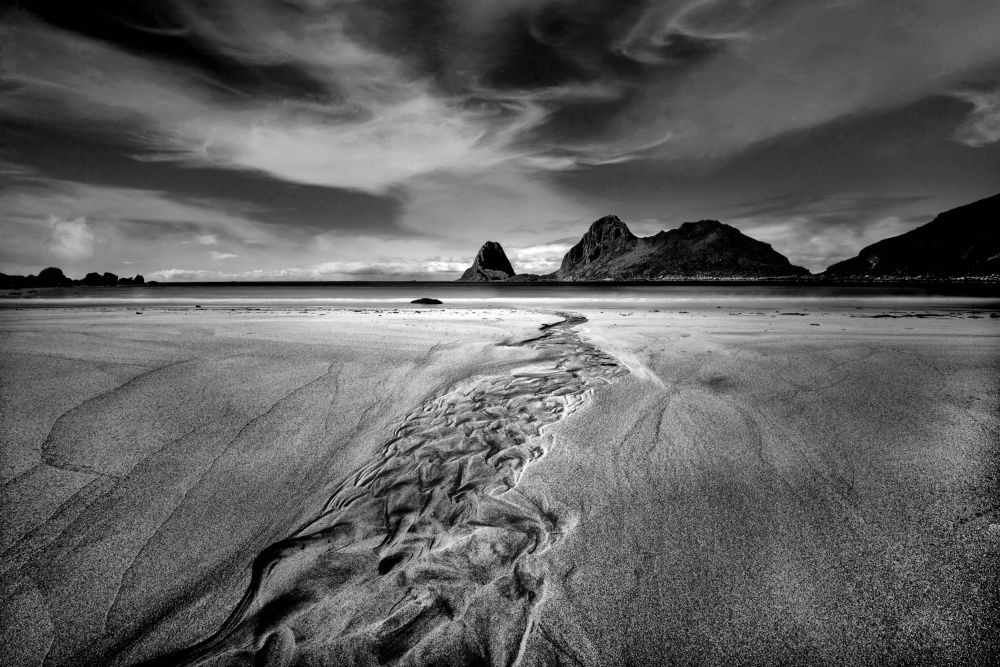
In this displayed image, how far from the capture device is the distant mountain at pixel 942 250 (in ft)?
230

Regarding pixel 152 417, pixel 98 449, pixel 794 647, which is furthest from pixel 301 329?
pixel 794 647

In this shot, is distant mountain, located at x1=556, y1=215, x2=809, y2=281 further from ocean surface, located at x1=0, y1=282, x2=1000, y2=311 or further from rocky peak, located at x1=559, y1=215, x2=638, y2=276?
ocean surface, located at x1=0, y1=282, x2=1000, y2=311

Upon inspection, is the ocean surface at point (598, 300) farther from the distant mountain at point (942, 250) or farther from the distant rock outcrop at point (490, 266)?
the distant rock outcrop at point (490, 266)

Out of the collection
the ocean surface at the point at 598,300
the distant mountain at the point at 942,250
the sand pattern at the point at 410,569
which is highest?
the distant mountain at the point at 942,250

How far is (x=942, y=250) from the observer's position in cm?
7888

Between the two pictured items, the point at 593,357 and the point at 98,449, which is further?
the point at 593,357

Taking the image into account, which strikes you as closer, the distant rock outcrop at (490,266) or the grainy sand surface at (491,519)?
the grainy sand surface at (491,519)

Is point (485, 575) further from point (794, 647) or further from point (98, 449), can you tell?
point (98, 449)

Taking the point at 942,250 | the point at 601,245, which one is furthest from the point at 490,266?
the point at 942,250

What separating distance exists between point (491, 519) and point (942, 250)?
4587 inches

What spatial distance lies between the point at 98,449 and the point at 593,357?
4088 mm

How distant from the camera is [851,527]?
1.62 meters

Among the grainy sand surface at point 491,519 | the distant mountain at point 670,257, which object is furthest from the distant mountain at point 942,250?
the grainy sand surface at point 491,519

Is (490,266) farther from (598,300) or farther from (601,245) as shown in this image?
(598,300)
